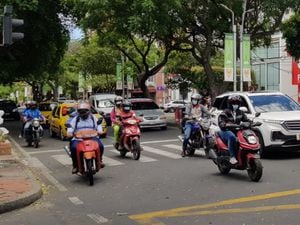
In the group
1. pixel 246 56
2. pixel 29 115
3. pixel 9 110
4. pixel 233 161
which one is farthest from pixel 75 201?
pixel 9 110

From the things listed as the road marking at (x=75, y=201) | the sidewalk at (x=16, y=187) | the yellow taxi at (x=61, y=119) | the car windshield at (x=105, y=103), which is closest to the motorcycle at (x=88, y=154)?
the sidewalk at (x=16, y=187)

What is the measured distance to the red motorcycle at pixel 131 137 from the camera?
50.1 ft

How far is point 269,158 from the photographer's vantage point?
14461 mm

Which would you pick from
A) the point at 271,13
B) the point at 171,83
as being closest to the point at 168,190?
the point at 271,13

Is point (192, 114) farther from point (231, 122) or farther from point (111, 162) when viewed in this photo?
point (231, 122)

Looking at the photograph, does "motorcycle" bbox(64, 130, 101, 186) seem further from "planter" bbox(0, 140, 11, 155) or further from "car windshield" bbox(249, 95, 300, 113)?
"car windshield" bbox(249, 95, 300, 113)

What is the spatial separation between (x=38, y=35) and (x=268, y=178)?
18575 millimetres

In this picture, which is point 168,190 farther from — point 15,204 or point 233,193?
point 15,204

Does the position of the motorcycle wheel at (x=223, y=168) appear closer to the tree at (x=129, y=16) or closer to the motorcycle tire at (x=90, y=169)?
the motorcycle tire at (x=90, y=169)

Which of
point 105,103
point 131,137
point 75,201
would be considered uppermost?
point 105,103

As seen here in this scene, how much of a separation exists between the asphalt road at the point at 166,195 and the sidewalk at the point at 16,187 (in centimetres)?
15

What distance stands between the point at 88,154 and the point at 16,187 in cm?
158

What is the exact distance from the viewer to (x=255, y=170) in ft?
34.9

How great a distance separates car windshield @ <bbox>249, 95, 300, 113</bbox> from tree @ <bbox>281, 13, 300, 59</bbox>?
13697 mm
